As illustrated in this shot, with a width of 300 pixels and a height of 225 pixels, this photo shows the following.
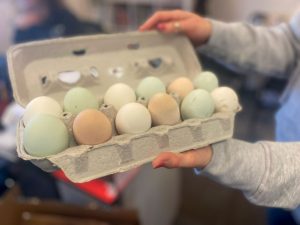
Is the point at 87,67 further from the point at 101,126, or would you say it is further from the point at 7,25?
the point at 7,25

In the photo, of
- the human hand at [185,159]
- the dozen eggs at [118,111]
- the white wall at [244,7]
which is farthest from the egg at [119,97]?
the white wall at [244,7]

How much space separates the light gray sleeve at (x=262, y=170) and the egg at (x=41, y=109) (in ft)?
0.74

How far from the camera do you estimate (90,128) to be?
0.41 meters

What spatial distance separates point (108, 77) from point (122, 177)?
1.64 feet

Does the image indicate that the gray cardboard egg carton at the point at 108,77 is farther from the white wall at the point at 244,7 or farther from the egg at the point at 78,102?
the white wall at the point at 244,7

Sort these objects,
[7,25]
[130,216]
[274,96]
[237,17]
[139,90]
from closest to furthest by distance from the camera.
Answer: [139,90]
[130,216]
[7,25]
[274,96]
[237,17]

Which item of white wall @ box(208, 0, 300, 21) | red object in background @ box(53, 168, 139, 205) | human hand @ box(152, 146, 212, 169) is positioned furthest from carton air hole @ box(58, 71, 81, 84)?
white wall @ box(208, 0, 300, 21)

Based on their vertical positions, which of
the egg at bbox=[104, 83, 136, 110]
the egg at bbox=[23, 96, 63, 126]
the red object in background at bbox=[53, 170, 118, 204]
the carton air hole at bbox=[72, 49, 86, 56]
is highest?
the carton air hole at bbox=[72, 49, 86, 56]

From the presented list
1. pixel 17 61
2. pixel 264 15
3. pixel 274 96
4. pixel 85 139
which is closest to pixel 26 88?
pixel 17 61

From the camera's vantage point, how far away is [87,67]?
560 mm

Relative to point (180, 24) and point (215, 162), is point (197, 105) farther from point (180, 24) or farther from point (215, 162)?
point (180, 24)

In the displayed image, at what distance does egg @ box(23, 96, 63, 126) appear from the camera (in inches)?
17.3

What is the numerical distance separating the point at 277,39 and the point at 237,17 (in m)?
1.75

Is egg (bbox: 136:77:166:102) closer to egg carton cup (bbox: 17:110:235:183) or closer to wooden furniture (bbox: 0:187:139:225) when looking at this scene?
egg carton cup (bbox: 17:110:235:183)
